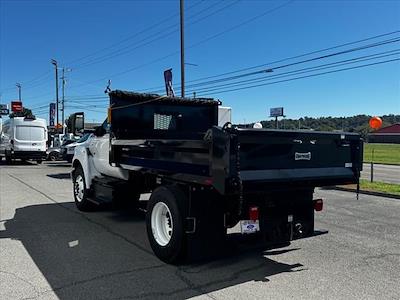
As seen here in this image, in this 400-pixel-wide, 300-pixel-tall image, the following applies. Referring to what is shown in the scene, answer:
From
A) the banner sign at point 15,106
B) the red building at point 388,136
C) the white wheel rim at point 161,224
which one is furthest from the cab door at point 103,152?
the red building at point 388,136

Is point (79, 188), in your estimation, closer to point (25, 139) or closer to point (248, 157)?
point (248, 157)

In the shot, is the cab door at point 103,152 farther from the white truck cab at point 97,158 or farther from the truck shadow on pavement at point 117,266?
the truck shadow on pavement at point 117,266

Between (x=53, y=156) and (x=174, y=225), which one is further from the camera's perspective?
(x=53, y=156)

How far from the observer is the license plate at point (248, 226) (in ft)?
17.3

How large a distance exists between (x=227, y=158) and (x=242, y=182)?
0.36 metres

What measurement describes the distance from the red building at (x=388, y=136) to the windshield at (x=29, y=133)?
9221cm

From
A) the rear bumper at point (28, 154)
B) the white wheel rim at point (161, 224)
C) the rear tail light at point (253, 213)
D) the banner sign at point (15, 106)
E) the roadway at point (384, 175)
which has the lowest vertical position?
the roadway at point (384, 175)

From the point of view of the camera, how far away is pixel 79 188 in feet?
31.3

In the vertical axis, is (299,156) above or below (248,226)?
above

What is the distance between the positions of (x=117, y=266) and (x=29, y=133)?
23.0 metres

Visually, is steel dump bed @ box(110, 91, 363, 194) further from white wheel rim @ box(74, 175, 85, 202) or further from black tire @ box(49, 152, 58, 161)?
black tire @ box(49, 152, 58, 161)

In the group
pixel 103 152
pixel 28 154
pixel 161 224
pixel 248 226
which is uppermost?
pixel 103 152

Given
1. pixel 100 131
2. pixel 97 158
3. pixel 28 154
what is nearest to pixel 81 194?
pixel 97 158

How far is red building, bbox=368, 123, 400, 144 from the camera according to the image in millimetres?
108188
